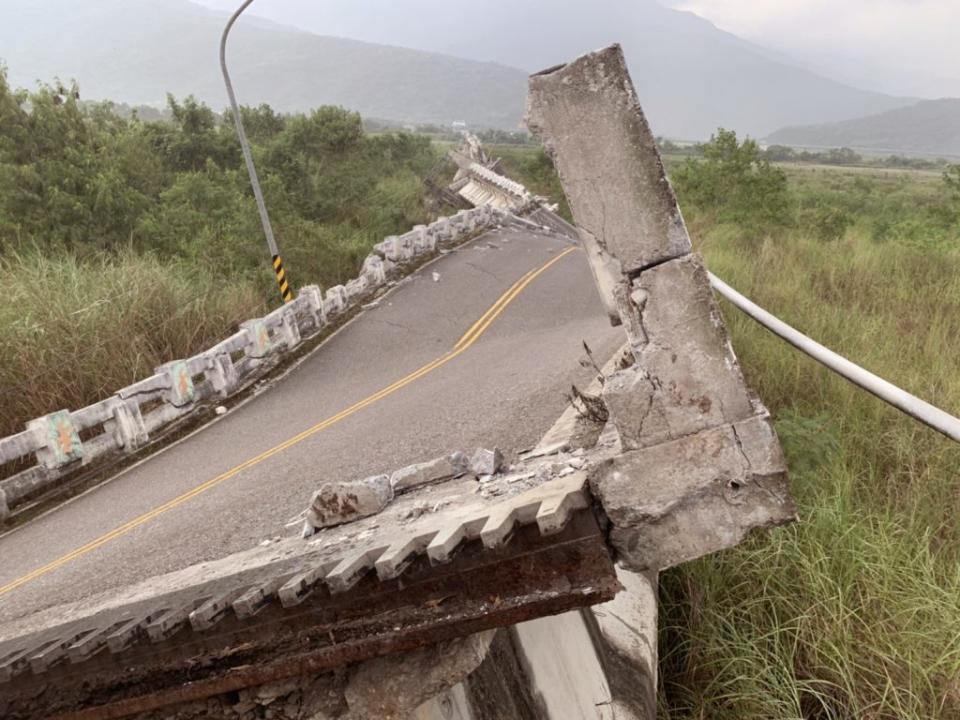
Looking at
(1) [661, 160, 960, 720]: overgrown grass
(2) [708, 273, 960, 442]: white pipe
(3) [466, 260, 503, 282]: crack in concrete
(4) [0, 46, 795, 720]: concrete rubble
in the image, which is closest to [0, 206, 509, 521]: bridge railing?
(3) [466, 260, 503, 282]: crack in concrete

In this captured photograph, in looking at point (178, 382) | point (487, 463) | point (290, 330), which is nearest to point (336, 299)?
point (290, 330)

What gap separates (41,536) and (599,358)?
707 cm

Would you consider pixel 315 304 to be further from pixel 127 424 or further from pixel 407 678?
pixel 407 678

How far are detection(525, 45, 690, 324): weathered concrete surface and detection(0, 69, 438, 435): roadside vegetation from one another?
948 centimetres

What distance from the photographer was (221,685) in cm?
290

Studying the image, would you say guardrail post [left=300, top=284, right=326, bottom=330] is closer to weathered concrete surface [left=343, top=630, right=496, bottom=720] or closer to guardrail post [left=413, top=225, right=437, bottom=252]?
guardrail post [left=413, top=225, right=437, bottom=252]

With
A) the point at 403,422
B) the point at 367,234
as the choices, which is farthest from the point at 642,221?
the point at 367,234

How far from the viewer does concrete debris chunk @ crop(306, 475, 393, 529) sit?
4.86 m

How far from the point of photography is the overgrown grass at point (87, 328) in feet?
31.7

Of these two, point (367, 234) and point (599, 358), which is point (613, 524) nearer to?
point (599, 358)

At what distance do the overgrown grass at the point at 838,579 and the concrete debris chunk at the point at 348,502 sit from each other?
233cm

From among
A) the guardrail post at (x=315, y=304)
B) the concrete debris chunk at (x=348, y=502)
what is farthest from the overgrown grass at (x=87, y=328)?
the concrete debris chunk at (x=348, y=502)

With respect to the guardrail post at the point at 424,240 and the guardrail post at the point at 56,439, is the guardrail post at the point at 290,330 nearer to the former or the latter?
the guardrail post at the point at 56,439

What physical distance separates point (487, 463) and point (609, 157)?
2.40 m
